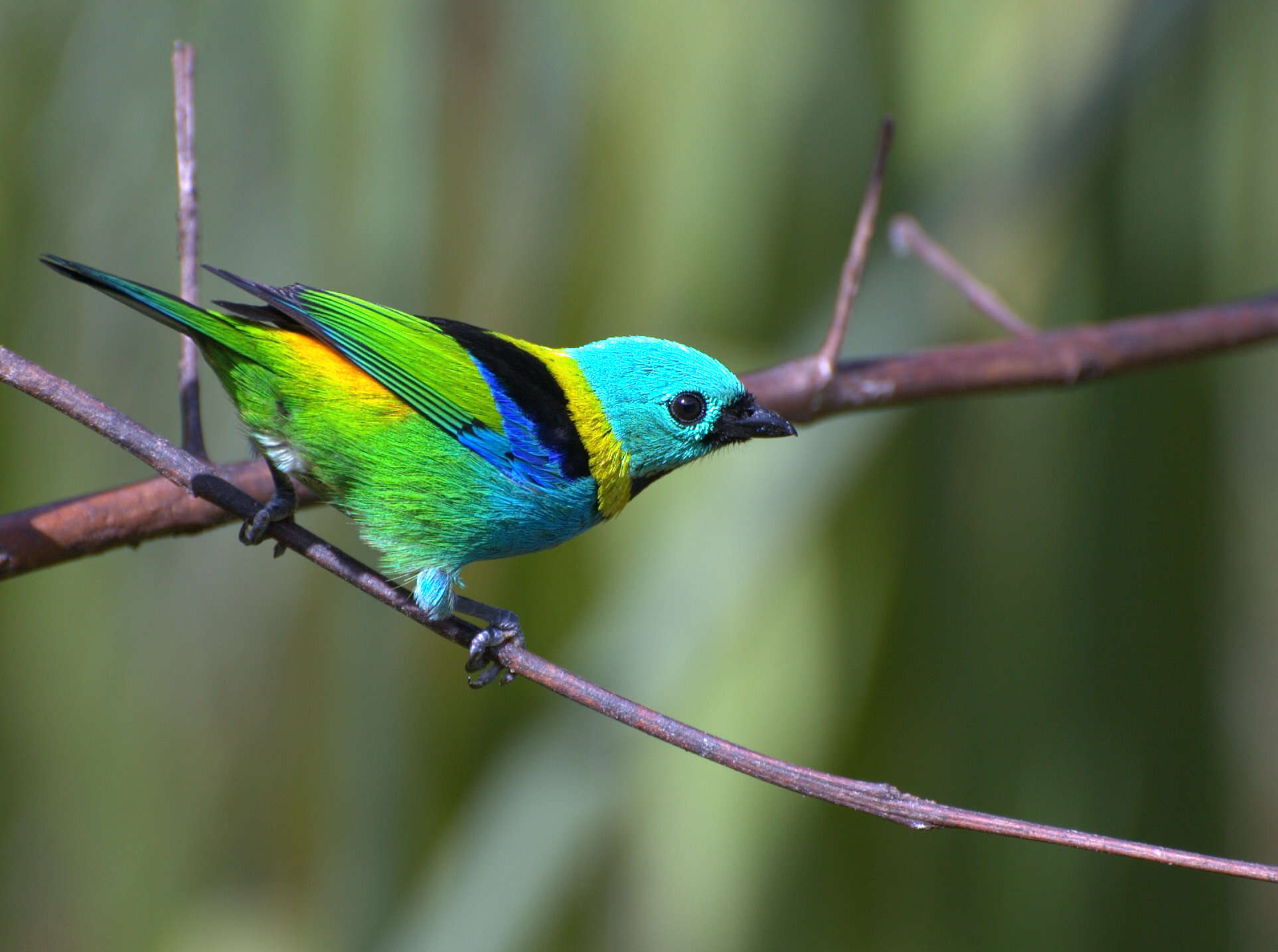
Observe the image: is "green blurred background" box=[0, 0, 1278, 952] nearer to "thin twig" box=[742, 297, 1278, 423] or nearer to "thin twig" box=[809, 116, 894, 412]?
"thin twig" box=[742, 297, 1278, 423]

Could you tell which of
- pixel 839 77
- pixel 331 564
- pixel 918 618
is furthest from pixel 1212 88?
pixel 331 564

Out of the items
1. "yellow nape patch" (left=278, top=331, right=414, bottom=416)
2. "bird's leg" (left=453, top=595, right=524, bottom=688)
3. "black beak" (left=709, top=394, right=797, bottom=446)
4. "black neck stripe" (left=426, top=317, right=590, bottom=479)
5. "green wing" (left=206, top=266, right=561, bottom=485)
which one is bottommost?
"bird's leg" (left=453, top=595, right=524, bottom=688)

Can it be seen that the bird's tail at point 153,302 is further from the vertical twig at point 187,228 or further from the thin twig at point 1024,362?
the thin twig at point 1024,362

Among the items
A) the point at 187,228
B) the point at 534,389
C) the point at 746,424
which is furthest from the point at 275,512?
the point at 746,424

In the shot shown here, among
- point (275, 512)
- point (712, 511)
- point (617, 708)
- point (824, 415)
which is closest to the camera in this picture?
point (617, 708)

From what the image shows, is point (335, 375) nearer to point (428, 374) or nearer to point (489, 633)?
point (428, 374)

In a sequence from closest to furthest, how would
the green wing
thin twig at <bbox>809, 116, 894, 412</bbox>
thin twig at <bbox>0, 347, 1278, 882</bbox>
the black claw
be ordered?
thin twig at <bbox>0, 347, 1278, 882</bbox>, the black claw, the green wing, thin twig at <bbox>809, 116, 894, 412</bbox>

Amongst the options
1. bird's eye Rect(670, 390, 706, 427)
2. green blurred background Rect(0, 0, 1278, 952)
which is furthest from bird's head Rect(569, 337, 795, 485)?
green blurred background Rect(0, 0, 1278, 952)
